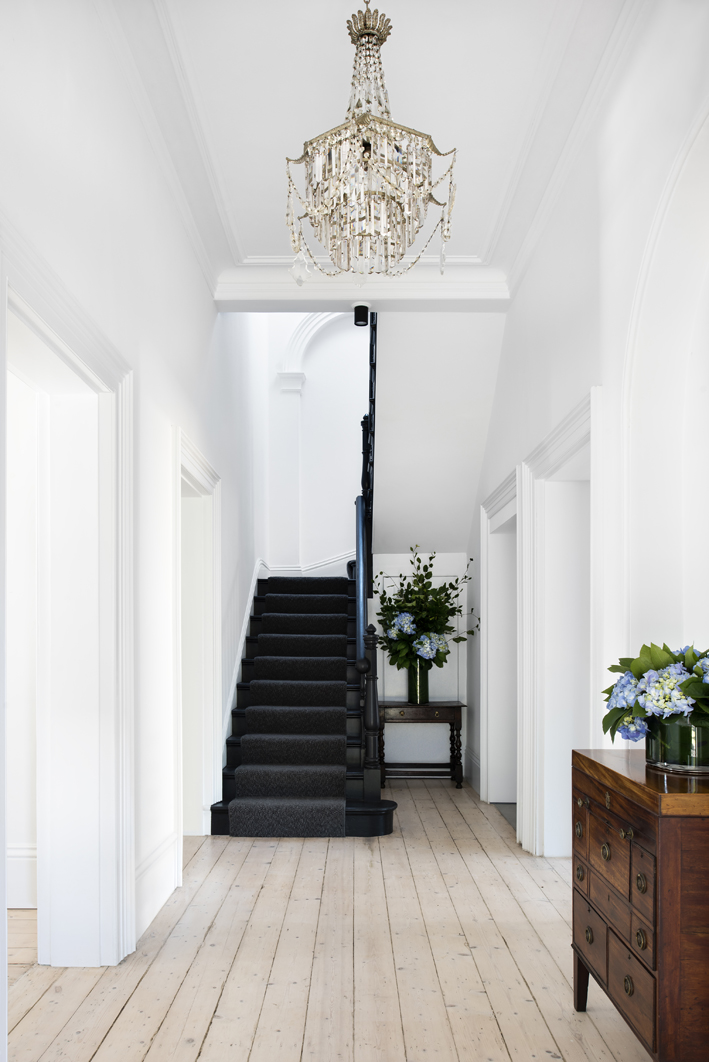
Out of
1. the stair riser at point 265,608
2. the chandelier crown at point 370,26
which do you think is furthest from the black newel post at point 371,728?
the chandelier crown at point 370,26

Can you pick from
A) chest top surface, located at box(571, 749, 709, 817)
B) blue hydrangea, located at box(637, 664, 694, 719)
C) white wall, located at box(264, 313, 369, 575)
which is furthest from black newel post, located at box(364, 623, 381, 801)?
blue hydrangea, located at box(637, 664, 694, 719)

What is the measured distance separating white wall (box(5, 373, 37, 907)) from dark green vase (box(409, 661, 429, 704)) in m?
3.18

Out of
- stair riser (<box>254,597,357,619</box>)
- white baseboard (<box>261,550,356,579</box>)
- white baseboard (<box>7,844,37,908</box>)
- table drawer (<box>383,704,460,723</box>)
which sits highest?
white baseboard (<box>261,550,356,579</box>)

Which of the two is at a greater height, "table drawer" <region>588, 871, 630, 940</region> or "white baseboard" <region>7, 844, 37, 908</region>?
"table drawer" <region>588, 871, 630, 940</region>

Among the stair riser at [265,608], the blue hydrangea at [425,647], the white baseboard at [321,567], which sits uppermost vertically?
the white baseboard at [321,567]

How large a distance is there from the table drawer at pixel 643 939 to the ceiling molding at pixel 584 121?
8.56ft

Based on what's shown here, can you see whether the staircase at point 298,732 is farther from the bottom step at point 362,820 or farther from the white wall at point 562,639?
the white wall at point 562,639

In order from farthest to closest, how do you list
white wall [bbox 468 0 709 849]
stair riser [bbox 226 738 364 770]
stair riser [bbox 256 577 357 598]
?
stair riser [bbox 256 577 357 598] → stair riser [bbox 226 738 364 770] → white wall [bbox 468 0 709 849]

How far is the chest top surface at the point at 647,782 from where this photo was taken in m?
1.89

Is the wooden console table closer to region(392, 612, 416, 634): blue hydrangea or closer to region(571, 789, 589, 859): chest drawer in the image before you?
region(392, 612, 416, 634): blue hydrangea

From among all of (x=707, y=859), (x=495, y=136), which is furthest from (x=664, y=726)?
(x=495, y=136)

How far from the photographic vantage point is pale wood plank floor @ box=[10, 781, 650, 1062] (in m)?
2.39

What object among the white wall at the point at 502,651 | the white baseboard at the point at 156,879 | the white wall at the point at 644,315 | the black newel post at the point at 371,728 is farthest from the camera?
the white wall at the point at 502,651

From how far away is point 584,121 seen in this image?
3.29m
